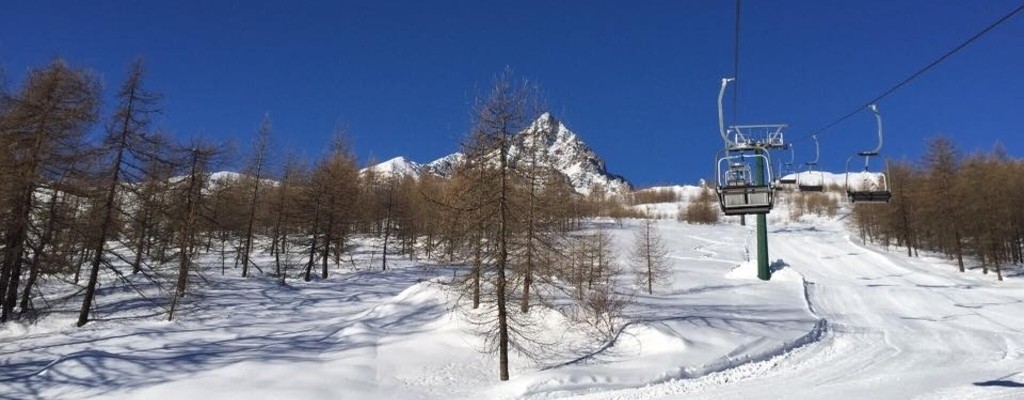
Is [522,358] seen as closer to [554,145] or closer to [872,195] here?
[554,145]

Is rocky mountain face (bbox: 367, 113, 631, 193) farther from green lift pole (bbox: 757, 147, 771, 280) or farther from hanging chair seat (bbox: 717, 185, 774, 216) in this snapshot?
green lift pole (bbox: 757, 147, 771, 280)

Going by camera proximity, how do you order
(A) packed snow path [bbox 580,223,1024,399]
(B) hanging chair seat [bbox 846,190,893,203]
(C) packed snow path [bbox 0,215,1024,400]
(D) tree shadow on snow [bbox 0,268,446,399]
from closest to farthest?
(A) packed snow path [bbox 580,223,1024,399] < (C) packed snow path [bbox 0,215,1024,400] < (D) tree shadow on snow [bbox 0,268,446,399] < (B) hanging chair seat [bbox 846,190,893,203]

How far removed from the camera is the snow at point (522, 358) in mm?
13797

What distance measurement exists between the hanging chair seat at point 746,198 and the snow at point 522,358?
4.39 meters

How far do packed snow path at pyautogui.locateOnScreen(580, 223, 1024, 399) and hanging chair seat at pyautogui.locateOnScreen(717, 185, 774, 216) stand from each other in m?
4.38

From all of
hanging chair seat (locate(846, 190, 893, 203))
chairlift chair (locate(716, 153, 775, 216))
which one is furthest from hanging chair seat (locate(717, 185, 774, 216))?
hanging chair seat (locate(846, 190, 893, 203))

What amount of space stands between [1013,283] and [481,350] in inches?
1616

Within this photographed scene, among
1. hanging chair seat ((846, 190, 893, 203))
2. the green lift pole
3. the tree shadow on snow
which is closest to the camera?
the tree shadow on snow

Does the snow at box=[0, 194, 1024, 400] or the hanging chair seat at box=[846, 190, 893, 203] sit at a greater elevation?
the hanging chair seat at box=[846, 190, 893, 203]

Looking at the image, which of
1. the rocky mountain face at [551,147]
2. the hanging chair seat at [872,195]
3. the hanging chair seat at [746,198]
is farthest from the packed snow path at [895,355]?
the rocky mountain face at [551,147]

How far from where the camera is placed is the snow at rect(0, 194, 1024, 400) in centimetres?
1380

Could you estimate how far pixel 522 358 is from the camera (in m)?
17.5

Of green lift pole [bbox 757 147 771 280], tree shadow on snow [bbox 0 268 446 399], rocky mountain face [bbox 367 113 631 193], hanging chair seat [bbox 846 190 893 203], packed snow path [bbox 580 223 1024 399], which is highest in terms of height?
rocky mountain face [bbox 367 113 631 193]

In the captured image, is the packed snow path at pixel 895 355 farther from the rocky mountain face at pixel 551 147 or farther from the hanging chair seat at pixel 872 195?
the rocky mountain face at pixel 551 147
